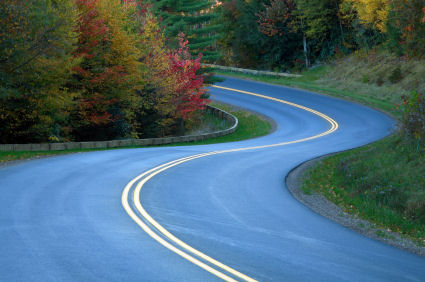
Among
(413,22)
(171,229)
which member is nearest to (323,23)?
(413,22)

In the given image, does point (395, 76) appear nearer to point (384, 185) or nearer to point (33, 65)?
point (384, 185)

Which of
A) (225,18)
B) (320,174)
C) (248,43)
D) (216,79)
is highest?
(225,18)

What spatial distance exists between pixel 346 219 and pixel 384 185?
3.40m

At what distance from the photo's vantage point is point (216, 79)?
43.7 m

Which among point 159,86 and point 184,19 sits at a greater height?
point 184,19

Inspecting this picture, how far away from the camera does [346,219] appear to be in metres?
11.1

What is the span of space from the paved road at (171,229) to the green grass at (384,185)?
5.11ft

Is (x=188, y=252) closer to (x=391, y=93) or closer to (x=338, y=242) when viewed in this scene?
(x=338, y=242)

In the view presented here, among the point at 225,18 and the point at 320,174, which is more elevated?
the point at 225,18

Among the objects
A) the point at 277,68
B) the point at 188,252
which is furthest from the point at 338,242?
the point at 277,68

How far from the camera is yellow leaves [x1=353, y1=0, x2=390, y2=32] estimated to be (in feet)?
151

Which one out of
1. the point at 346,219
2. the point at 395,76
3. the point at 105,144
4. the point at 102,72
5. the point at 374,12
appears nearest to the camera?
the point at 346,219

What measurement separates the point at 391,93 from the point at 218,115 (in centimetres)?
1562

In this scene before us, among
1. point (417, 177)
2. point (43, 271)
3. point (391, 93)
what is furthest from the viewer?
point (391, 93)
